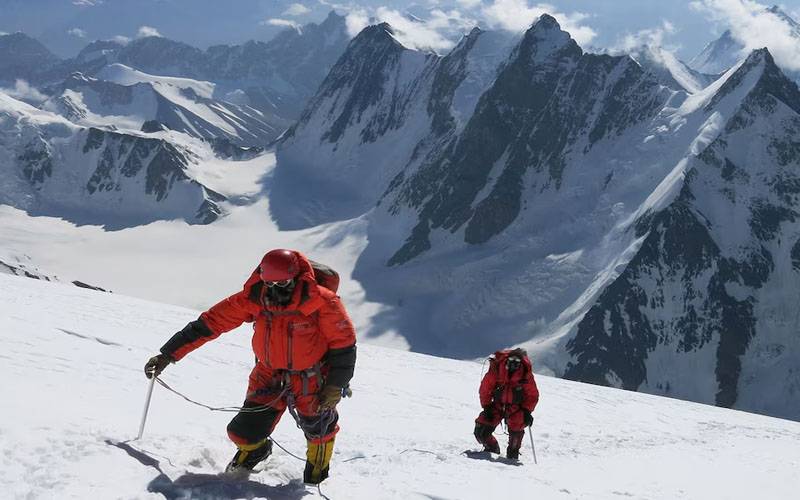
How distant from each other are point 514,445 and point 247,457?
621 centimetres

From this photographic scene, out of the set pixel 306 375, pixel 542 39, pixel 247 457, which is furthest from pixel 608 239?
pixel 247 457

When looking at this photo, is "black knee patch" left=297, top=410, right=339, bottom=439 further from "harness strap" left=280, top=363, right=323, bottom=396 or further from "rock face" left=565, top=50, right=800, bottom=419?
"rock face" left=565, top=50, right=800, bottom=419

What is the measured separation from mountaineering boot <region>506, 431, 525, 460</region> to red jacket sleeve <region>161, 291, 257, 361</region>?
21.5 feet

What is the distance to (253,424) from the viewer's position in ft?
26.9

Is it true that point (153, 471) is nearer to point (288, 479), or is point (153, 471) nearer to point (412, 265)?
point (288, 479)

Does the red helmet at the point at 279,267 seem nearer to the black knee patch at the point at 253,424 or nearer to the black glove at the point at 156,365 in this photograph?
the black knee patch at the point at 253,424

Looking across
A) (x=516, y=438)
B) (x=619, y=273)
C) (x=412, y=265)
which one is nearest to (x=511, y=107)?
(x=412, y=265)

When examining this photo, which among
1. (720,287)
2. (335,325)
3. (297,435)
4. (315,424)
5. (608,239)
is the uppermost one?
(608,239)

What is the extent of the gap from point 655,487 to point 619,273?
98915 mm

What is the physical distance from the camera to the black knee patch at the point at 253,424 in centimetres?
813

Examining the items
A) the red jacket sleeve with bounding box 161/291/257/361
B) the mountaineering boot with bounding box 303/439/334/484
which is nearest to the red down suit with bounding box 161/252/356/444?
the red jacket sleeve with bounding box 161/291/257/361

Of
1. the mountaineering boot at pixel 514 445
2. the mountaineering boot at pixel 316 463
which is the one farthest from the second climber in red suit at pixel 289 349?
the mountaineering boot at pixel 514 445

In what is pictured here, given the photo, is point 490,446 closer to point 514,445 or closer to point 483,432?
point 483,432

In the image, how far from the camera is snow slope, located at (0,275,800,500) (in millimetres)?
7410
